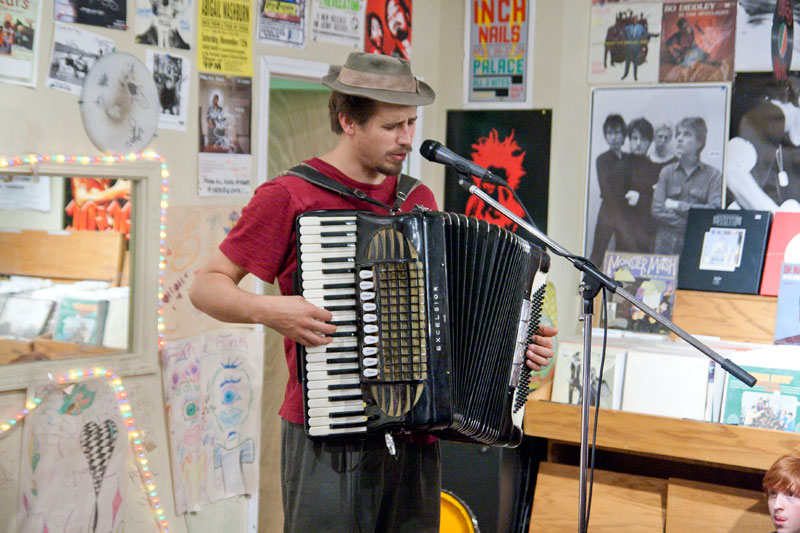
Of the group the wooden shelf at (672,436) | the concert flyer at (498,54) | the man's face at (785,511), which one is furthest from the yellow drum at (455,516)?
the concert flyer at (498,54)

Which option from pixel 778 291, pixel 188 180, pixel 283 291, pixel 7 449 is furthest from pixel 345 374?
pixel 778 291

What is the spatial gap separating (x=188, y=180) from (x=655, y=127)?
5.79ft

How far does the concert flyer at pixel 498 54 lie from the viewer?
11.7 feet

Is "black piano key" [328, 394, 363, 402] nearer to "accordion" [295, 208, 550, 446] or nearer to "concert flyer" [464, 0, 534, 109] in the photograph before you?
"accordion" [295, 208, 550, 446]

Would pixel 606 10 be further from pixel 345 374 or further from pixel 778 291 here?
pixel 345 374

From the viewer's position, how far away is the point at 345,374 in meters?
1.68

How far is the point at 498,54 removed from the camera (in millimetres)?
3635

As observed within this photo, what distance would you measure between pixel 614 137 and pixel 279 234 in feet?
6.49

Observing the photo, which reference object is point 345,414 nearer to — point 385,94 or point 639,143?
point 385,94

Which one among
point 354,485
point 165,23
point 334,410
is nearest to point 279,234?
point 334,410

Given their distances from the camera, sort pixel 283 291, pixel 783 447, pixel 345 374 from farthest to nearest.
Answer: pixel 783 447
pixel 283 291
pixel 345 374

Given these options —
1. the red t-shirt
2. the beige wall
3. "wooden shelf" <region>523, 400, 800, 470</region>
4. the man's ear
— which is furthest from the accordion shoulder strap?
"wooden shelf" <region>523, 400, 800, 470</region>

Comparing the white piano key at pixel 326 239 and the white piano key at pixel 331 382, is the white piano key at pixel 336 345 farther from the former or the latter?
the white piano key at pixel 326 239

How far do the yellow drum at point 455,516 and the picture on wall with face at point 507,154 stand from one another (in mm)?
1173
